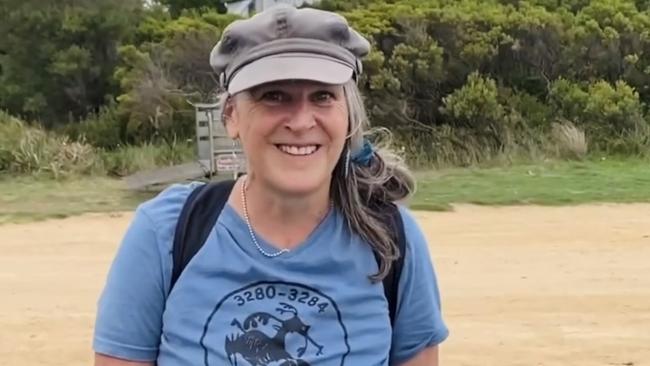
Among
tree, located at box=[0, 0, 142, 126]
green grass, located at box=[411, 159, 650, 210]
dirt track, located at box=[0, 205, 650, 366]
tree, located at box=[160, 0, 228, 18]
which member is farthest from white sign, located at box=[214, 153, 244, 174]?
tree, located at box=[160, 0, 228, 18]

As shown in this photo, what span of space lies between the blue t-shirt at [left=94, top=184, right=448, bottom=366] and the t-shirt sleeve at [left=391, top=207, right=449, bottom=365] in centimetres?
6

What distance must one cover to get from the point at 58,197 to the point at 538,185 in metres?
5.13

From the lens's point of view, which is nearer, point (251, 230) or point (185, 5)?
point (251, 230)

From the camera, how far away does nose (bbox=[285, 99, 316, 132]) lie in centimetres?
205

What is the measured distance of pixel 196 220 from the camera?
2117 millimetres

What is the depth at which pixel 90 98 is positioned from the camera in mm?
21125

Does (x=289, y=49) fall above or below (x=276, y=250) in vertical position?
above

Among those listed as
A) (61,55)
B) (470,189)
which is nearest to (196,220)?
(470,189)

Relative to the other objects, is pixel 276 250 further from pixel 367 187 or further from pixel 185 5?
pixel 185 5

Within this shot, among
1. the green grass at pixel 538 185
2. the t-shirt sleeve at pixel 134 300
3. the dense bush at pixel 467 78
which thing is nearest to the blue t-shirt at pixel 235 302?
the t-shirt sleeve at pixel 134 300

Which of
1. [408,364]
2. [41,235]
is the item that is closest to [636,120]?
[41,235]

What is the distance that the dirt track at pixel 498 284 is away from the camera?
6.48 m

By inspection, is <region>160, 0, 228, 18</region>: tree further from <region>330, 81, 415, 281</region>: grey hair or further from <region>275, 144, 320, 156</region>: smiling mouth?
<region>275, 144, 320, 156</region>: smiling mouth

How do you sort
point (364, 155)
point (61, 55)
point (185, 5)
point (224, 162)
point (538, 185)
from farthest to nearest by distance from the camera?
point (185, 5) → point (61, 55) → point (538, 185) → point (224, 162) → point (364, 155)
